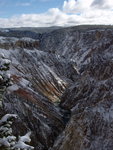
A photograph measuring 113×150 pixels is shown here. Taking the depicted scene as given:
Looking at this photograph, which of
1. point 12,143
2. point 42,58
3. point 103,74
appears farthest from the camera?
point 42,58

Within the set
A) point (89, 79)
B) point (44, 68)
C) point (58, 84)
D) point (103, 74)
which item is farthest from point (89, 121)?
point (44, 68)

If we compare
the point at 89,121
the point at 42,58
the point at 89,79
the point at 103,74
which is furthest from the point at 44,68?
the point at 89,121

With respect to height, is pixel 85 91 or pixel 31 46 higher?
pixel 31 46

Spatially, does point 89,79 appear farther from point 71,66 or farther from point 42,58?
point 71,66

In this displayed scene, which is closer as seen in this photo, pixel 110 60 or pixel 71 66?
pixel 110 60

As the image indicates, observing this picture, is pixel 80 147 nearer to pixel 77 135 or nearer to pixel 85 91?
pixel 77 135

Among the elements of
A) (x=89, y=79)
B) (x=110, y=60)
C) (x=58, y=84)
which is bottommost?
(x=58, y=84)

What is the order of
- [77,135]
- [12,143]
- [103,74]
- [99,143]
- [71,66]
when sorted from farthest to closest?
[71,66] < [103,74] < [77,135] < [99,143] < [12,143]
